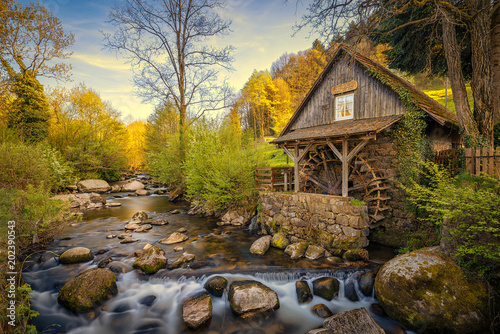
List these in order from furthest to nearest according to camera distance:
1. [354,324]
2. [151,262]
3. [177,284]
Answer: [151,262], [177,284], [354,324]

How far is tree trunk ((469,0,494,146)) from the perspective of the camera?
5.63 metres

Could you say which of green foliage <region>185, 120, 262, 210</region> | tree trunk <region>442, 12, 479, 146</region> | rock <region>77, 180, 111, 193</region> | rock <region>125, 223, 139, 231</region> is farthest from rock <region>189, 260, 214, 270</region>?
rock <region>77, 180, 111, 193</region>

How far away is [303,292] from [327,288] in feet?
1.77

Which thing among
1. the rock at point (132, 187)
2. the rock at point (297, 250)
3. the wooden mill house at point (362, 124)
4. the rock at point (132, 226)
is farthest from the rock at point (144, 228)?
the rock at point (132, 187)

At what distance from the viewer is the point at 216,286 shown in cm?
482

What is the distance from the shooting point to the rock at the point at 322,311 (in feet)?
13.9

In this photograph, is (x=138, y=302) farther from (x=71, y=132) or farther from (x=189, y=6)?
(x=71, y=132)

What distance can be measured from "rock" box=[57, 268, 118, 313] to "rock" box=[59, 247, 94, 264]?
1.67m

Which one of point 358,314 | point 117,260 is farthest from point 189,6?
point 358,314

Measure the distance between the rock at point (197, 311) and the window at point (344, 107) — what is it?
25.2ft

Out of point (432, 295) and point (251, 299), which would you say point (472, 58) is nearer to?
point (432, 295)

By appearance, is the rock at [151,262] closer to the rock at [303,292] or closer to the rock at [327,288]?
the rock at [303,292]

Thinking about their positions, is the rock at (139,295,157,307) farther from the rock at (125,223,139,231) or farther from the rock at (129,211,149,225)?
the rock at (129,211,149,225)

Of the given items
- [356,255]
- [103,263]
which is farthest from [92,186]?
[356,255]
